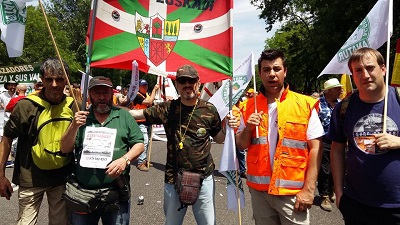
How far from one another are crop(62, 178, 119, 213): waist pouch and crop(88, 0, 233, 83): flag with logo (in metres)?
1.39

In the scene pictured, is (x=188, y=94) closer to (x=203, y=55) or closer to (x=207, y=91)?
(x=203, y=55)

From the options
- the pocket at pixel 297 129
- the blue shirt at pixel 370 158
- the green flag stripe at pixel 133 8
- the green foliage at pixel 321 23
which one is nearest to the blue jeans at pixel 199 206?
the pocket at pixel 297 129

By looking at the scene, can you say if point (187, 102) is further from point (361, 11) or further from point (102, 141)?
point (361, 11)

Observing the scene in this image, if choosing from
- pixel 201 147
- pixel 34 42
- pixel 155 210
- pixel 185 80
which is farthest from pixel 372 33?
pixel 34 42

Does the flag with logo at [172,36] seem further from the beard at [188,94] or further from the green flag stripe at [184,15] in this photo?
the beard at [188,94]

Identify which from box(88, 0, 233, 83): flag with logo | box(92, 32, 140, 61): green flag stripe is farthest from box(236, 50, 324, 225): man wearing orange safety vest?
box(92, 32, 140, 61): green flag stripe

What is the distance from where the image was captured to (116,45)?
4.08 m

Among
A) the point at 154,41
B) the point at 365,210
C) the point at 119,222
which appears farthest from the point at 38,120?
the point at 365,210

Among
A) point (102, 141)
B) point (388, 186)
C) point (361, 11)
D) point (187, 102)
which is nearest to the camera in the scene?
point (388, 186)

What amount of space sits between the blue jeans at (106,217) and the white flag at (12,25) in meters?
1.53

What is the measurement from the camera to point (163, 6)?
4.19 meters

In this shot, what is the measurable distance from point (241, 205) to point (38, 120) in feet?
6.66

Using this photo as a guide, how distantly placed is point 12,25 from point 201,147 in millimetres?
1979

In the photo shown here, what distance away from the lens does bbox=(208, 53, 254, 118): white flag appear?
4.07m
